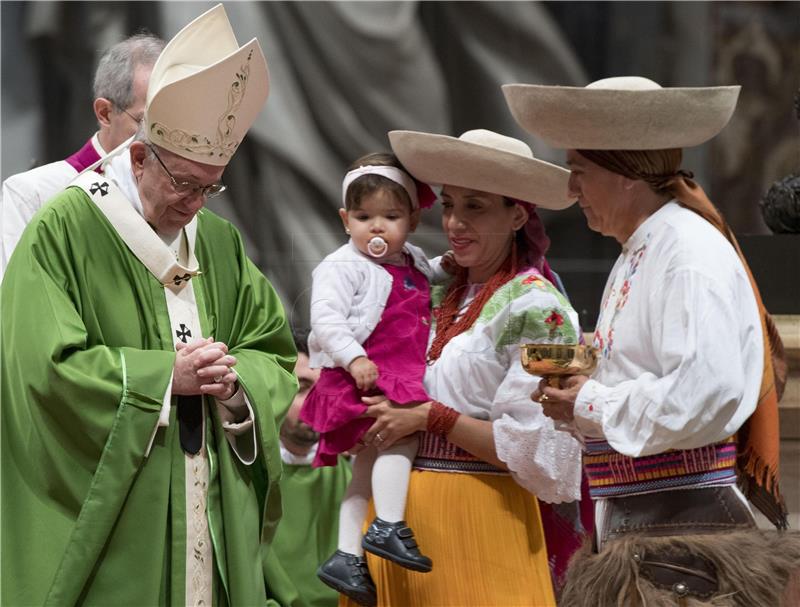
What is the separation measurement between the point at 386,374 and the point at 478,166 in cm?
Answer: 64

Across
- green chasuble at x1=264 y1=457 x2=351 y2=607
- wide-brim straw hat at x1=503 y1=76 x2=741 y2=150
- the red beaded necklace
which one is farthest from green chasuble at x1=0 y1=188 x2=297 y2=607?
green chasuble at x1=264 y1=457 x2=351 y2=607

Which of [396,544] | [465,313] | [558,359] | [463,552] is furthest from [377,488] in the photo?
[558,359]

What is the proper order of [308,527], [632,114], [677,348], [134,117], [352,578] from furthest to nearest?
[308,527] → [134,117] → [352,578] → [632,114] → [677,348]

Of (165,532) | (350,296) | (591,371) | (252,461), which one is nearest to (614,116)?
(591,371)

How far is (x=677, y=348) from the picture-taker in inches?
119

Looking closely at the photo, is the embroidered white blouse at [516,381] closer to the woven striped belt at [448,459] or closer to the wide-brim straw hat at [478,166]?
the woven striped belt at [448,459]

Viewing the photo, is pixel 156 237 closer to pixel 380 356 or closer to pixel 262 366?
pixel 262 366

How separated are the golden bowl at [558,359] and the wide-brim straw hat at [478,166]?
2.43 ft

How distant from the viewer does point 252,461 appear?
347cm

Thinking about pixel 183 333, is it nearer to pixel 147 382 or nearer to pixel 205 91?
pixel 147 382

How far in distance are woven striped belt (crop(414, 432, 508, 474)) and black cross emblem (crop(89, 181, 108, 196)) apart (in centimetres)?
111

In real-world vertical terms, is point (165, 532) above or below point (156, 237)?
below

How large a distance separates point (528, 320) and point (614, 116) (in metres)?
0.68

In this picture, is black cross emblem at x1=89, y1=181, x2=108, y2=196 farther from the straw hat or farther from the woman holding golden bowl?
the woman holding golden bowl
